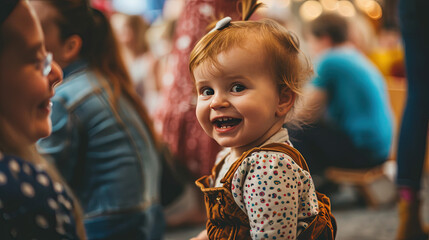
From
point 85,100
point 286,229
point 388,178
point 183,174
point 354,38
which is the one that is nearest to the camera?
point 286,229

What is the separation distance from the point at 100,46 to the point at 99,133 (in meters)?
0.27

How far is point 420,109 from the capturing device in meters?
1.59

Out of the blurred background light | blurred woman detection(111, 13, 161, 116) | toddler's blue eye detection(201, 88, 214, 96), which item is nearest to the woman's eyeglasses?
toddler's blue eye detection(201, 88, 214, 96)

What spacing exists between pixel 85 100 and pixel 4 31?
2.15ft

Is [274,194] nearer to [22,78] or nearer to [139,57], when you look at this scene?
[22,78]

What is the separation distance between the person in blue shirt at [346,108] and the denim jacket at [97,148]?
1.31m

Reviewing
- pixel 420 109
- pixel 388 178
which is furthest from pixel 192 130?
pixel 388 178

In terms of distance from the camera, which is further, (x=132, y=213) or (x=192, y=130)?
(x=192, y=130)

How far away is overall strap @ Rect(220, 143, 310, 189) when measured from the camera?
0.68 m

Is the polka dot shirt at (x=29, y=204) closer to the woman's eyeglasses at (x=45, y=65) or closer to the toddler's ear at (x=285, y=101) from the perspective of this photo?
the woman's eyeglasses at (x=45, y=65)

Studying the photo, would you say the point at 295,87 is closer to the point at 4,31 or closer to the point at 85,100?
the point at 4,31

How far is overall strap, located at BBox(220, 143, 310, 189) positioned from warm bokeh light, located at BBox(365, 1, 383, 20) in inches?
357

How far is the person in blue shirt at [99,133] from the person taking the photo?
1232 mm

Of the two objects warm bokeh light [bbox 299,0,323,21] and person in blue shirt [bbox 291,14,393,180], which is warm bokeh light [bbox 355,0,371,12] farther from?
person in blue shirt [bbox 291,14,393,180]
